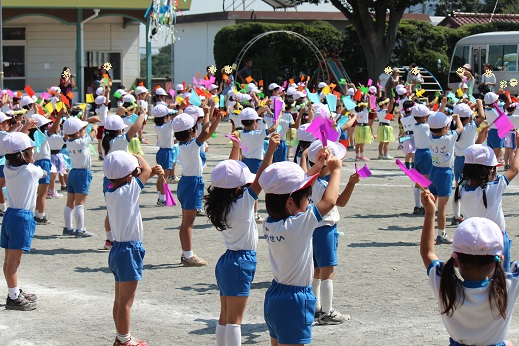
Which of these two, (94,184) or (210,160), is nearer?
(94,184)

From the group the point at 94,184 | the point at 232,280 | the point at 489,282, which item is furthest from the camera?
the point at 94,184

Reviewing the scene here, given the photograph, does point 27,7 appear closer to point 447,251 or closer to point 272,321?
point 447,251

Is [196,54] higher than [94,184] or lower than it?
higher

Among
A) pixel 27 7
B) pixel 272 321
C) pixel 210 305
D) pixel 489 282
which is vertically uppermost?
pixel 27 7

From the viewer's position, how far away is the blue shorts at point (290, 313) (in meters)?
5.48

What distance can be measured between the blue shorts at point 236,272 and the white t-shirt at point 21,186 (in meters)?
2.70

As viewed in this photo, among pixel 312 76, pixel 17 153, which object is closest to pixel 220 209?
pixel 17 153

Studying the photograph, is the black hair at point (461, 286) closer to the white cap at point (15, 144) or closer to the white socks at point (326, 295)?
the white socks at point (326, 295)

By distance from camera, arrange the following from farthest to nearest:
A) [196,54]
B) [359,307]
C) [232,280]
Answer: [196,54]
[359,307]
[232,280]

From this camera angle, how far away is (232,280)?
21.3 feet

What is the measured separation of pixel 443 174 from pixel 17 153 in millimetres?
5645

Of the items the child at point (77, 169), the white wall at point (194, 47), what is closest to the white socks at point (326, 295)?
the child at point (77, 169)

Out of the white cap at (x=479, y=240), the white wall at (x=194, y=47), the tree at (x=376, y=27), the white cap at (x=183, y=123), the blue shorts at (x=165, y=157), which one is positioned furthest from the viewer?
the white wall at (x=194, y=47)

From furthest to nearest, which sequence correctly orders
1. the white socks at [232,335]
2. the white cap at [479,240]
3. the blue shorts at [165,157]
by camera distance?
1. the blue shorts at [165,157]
2. the white socks at [232,335]
3. the white cap at [479,240]
